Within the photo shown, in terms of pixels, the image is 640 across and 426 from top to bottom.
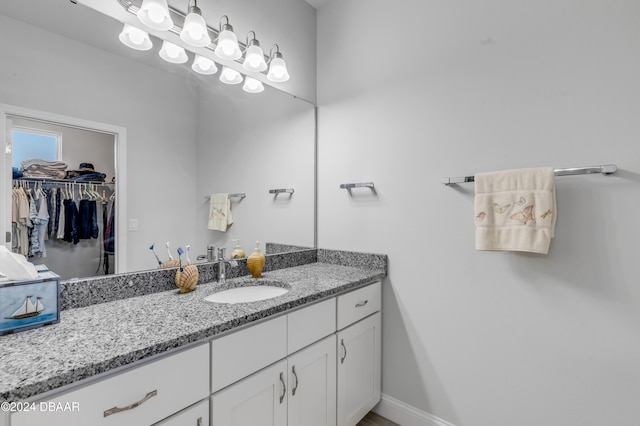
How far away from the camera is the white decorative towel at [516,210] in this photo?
1276 millimetres

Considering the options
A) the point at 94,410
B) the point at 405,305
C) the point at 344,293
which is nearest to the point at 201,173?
the point at 344,293

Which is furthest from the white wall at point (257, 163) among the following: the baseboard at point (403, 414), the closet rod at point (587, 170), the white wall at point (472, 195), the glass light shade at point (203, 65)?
the closet rod at point (587, 170)

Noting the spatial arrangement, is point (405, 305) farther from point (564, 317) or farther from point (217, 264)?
point (217, 264)

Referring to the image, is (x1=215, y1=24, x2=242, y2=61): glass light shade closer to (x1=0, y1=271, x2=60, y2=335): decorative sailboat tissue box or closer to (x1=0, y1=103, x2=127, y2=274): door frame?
(x1=0, y1=103, x2=127, y2=274): door frame

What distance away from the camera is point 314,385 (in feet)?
4.59

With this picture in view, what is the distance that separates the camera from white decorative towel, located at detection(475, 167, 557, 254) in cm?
128

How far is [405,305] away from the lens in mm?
1814

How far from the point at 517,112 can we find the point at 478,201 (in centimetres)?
46

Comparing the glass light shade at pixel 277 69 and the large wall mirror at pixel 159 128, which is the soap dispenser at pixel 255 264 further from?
the glass light shade at pixel 277 69

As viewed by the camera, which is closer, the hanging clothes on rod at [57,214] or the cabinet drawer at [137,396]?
the cabinet drawer at [137,396]

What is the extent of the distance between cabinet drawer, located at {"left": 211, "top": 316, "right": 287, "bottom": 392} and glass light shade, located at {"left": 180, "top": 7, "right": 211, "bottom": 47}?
4.30 feet

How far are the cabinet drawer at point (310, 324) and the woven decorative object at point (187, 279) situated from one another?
18.9 inches

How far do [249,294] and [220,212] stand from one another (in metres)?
0.49

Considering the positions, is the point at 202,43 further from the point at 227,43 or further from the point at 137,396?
the point at 137,396
